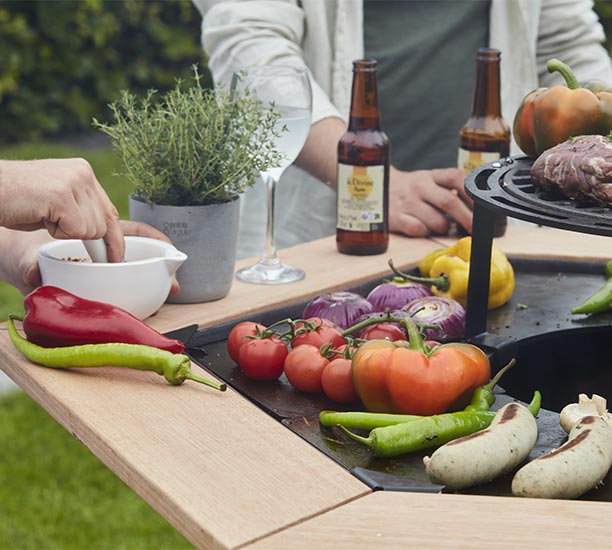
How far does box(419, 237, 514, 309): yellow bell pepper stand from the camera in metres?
1.87

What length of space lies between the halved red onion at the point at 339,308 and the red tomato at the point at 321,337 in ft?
0.42

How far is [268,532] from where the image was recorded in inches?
43.4

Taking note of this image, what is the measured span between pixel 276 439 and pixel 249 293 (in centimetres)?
65

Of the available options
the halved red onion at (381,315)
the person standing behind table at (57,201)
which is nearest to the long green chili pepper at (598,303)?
the halved red onion at (381,315)

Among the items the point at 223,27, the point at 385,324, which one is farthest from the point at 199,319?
the point at 223,27

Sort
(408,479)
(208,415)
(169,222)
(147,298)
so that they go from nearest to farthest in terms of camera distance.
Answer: (408,479) → (208,415) → (147,298) → (169,222)

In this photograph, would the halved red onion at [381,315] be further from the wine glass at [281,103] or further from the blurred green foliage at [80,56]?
the blurred green foliage at [80,56]

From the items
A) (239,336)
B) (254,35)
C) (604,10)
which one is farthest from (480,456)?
(604,10)

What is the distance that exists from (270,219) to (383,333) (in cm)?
53

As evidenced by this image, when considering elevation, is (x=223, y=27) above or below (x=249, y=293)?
above

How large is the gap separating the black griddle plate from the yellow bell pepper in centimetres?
3

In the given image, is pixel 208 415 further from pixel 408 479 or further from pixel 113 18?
pixel 113 18

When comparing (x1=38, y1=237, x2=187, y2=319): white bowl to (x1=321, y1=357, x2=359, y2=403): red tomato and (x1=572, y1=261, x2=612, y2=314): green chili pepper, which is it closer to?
(x1=321, y1=357, x2=359, y2=403): red tomato

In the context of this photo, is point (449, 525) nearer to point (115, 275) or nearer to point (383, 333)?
point (383, 333)
